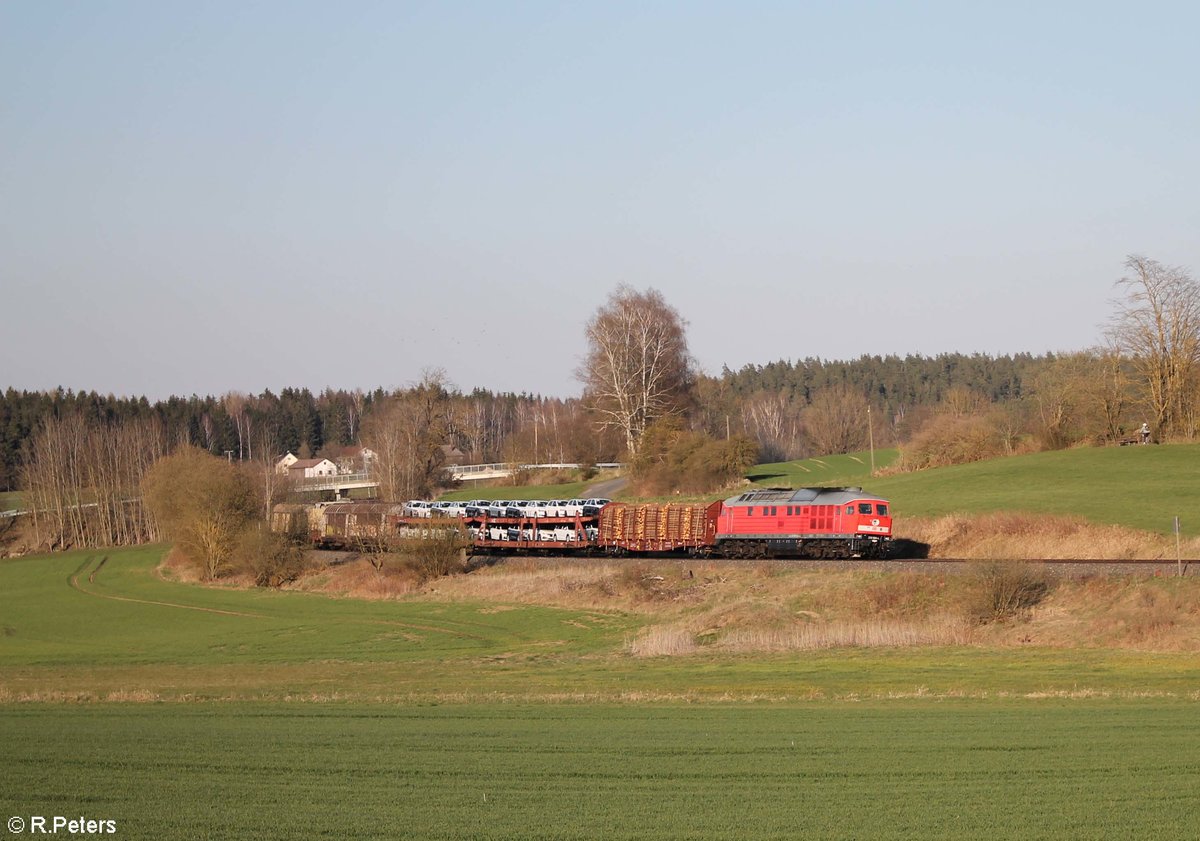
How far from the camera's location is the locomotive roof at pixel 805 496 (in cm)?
5353

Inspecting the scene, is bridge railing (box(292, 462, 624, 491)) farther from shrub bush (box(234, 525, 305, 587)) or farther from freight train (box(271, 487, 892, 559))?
shrub bush (box(234, 525, 305, 587))

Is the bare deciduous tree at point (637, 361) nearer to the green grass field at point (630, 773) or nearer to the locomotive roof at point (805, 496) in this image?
the locomotive roof at point (805, 496)

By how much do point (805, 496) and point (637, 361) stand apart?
4865 cm

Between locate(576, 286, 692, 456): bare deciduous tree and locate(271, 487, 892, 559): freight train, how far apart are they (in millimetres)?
32495

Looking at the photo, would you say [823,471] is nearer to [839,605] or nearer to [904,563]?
[904,563]

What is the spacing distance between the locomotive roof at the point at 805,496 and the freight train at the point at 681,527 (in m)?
0.05

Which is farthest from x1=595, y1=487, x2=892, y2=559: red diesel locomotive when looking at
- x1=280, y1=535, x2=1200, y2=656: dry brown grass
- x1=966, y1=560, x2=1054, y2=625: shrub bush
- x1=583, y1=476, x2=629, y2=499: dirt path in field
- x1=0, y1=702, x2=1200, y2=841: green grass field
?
x1=583, y1=476, x2=629, y2=499: dirt path in field

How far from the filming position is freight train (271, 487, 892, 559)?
52.6 meters

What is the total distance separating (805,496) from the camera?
55.2m

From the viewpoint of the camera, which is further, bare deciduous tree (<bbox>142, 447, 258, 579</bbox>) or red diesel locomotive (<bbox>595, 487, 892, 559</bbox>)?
bare deciduous tree (<bbox>142, 447, 258, 579</bbox>)

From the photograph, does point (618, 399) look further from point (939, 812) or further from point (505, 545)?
point (939, 812)

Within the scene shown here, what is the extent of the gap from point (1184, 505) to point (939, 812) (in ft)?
149

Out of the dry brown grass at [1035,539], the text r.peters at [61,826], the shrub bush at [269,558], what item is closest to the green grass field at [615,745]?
the text r.peters at [61,826]

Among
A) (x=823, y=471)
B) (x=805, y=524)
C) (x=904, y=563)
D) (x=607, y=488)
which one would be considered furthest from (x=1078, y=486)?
(x=823, y=471)
